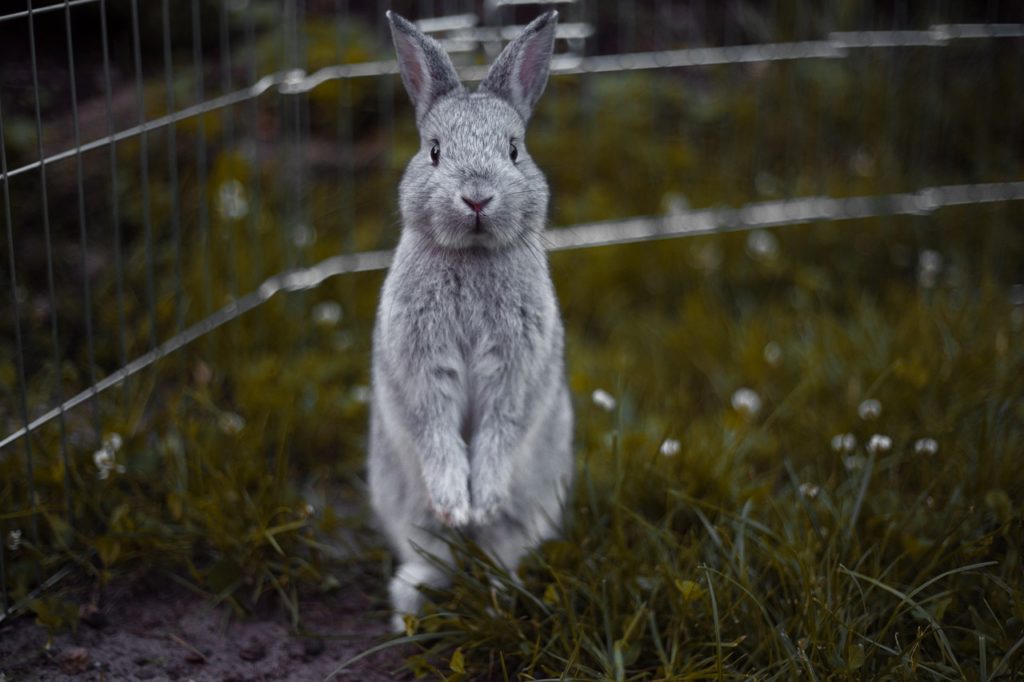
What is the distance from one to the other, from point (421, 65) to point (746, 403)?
179 centimetres

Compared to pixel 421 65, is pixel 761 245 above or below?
below

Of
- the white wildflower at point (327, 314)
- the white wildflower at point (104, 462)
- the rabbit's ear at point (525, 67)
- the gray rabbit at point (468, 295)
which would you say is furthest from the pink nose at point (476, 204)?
the white wildflower at point (327, 314)

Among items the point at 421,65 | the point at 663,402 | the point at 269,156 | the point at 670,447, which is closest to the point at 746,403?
the point at 663,402

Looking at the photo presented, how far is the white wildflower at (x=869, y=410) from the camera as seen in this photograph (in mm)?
3651

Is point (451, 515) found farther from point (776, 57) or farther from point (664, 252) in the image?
point (776, 57)

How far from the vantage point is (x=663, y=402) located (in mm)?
4156

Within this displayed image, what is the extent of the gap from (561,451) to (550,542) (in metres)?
0.29

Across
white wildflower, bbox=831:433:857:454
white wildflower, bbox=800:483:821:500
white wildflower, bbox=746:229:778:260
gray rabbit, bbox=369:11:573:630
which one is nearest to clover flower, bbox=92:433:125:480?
gray rabbit, bbox=369:11:573:630

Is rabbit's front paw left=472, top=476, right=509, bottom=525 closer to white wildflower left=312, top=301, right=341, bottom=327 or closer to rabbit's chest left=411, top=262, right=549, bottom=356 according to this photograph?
rabbit's chest left=411, top=262, right=549, bottom=356

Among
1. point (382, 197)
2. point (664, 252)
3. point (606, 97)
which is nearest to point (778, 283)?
point (664, 252)

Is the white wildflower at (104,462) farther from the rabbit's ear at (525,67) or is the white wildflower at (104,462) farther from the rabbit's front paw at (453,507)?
the rabbit's ear at (525,67)

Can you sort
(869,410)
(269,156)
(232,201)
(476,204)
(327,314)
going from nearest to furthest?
(476,204) → (869,410) → (327,314) → (232,201) → (269,156)

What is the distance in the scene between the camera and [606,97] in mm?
5625

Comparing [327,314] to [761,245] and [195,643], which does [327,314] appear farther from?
[761,245]
